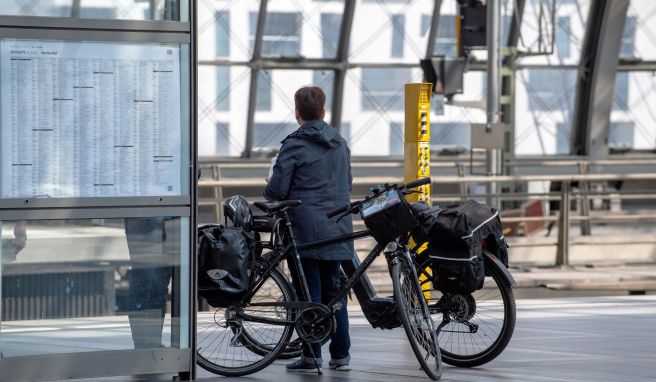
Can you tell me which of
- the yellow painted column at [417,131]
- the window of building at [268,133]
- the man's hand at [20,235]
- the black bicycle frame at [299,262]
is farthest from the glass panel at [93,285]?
the window of building at [268,133]

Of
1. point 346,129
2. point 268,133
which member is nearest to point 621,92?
point 346,129

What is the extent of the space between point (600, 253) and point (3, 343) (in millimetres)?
8251

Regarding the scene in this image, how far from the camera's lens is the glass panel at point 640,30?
1841 cm

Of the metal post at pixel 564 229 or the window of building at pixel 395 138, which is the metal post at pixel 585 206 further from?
the window of building at pixel 395 138

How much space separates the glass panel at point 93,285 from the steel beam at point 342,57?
39.2 feet

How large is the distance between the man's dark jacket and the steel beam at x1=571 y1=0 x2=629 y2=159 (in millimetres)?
12699

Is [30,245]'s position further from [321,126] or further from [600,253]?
[600,253]

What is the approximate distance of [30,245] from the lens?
5312 mm

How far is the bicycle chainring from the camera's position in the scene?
583 centimetres

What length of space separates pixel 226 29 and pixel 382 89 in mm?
2199

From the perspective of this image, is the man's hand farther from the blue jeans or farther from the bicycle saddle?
the blue jeans

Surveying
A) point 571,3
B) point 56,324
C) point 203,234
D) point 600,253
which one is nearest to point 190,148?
point 203,234

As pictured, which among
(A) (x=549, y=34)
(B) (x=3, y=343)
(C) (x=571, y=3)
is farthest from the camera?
(C) (x=571, y=3)

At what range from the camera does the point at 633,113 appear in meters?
18.8
